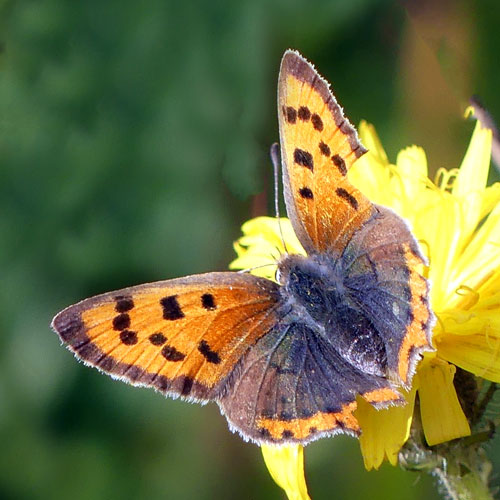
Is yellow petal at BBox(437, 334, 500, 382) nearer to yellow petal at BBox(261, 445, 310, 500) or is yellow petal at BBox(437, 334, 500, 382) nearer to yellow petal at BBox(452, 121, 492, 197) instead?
yellow petal at BBox(261, 445, 310, 500)

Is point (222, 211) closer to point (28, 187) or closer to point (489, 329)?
point (28, 187)

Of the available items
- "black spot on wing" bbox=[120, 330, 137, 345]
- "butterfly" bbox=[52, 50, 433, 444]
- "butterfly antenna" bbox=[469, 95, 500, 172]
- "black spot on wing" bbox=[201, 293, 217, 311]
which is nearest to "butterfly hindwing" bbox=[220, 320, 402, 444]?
"butterfly" bbox=[52, 50, 433, 444]

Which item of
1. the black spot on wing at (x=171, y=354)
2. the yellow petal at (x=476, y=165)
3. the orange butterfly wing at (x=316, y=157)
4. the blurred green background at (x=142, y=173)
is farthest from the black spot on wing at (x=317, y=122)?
the blurred green background at (x=142, y=173)

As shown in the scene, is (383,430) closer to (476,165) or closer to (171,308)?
(171,308)

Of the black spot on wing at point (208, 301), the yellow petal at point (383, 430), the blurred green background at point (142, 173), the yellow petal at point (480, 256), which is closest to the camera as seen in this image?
the black spot on wing at point (208, 301)

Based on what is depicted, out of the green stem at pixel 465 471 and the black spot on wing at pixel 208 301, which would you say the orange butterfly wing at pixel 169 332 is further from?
the green stem at pixel 465 471

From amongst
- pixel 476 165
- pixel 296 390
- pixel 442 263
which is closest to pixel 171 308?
pixel 296 390
